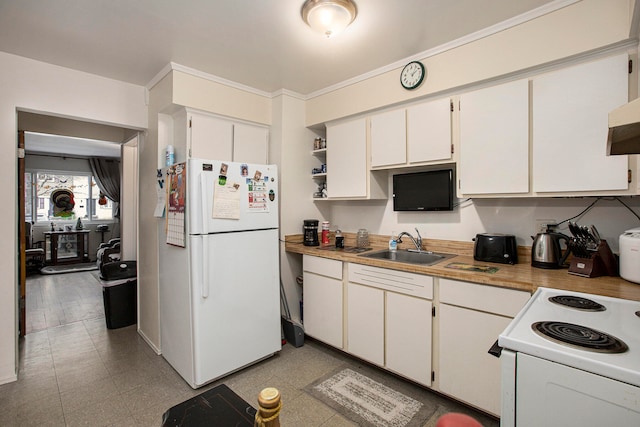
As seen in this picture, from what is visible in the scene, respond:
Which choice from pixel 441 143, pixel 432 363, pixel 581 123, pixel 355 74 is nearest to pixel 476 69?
pixel 441 143

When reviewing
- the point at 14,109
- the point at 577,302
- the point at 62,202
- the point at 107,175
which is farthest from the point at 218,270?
the point at 62,202

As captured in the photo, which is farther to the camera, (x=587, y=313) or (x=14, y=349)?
(x=14, y=349)

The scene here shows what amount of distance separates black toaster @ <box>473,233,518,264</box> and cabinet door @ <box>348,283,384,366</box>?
0.78 m

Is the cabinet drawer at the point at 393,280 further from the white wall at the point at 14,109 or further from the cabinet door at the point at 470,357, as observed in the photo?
the white wall at the point at 14,109

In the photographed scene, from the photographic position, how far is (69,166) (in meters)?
7.21

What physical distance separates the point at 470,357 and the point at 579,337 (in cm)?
101

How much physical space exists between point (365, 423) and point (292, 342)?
1.21 metres

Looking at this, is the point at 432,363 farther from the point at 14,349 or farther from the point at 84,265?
the point at 84,265

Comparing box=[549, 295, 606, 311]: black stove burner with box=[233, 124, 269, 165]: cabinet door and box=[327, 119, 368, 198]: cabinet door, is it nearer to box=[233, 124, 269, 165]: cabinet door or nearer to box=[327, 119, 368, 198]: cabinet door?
box=[327, 119, 368, 198]: cabinet door

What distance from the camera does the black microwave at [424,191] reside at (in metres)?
2.54

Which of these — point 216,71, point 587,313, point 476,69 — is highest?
point 216,71

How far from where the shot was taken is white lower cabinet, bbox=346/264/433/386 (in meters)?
2.10

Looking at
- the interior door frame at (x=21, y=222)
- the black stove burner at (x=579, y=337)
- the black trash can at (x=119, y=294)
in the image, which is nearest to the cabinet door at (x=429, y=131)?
the black stove burner at (x=579, y=337)

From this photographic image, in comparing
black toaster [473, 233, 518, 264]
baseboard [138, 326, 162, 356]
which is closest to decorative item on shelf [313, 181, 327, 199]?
black toaster [473, 233, 518, 264]
